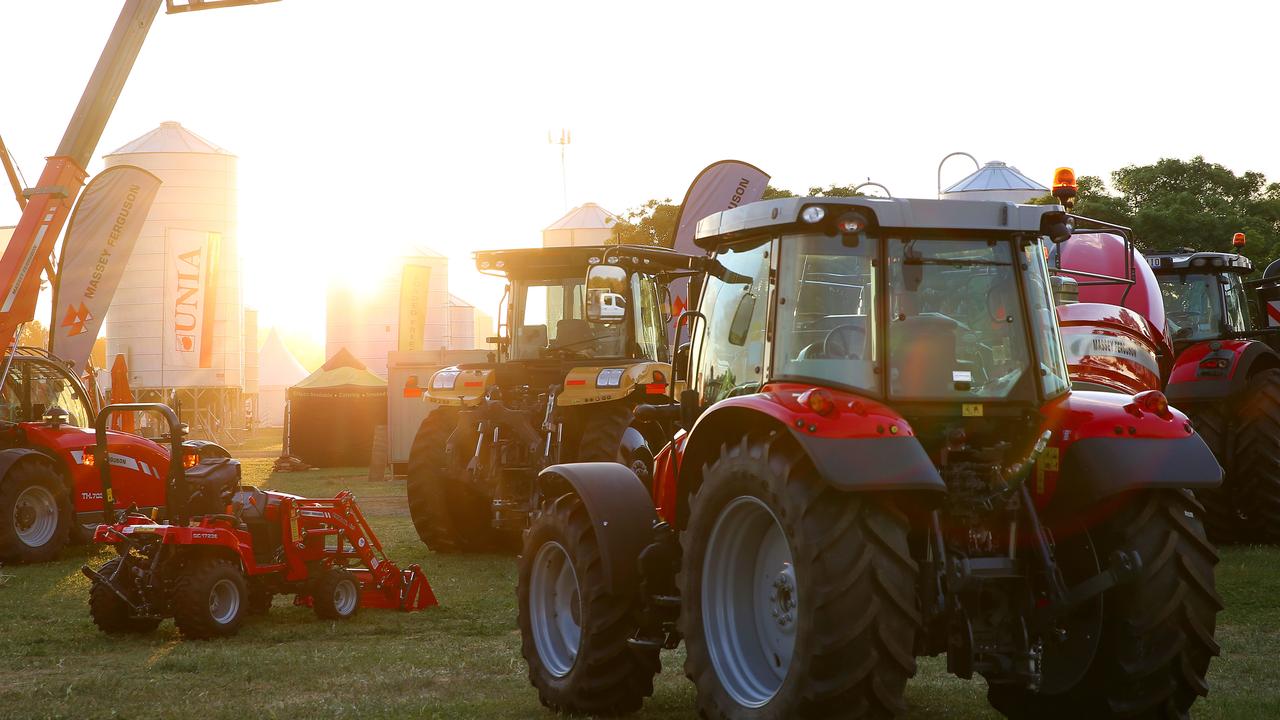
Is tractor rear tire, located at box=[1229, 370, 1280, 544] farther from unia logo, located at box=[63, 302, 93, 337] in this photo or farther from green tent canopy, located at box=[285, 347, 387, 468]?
green tent canopy, located at box=[285, 347, 387, 468]

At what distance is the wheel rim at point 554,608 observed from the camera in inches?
268

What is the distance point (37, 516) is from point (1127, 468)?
39.4 ft

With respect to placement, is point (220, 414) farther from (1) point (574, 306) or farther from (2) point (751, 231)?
(2) point (751, 231)

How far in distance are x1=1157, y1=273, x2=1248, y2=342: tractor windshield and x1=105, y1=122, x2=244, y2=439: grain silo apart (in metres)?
35.4

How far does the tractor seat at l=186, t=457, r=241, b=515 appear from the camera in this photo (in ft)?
32.6

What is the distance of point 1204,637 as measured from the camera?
5305 millimetres

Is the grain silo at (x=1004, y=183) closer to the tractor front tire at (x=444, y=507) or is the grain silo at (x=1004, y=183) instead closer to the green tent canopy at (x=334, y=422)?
the green tent canopy at (x=334, y=422)

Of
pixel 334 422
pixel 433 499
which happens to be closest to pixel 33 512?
pixel 433 499

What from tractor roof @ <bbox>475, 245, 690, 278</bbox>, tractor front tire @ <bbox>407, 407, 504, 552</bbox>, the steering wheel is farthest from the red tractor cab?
the steering wheel

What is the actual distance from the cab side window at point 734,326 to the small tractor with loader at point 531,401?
6.10 meters

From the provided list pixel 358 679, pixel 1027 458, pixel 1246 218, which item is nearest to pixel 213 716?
pixel 358 679

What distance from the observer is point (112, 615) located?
931 cm

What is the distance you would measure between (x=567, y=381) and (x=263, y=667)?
5.37 metres

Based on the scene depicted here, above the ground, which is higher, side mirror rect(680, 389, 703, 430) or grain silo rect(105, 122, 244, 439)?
grain silo rect(105, 122, 244, 439)
